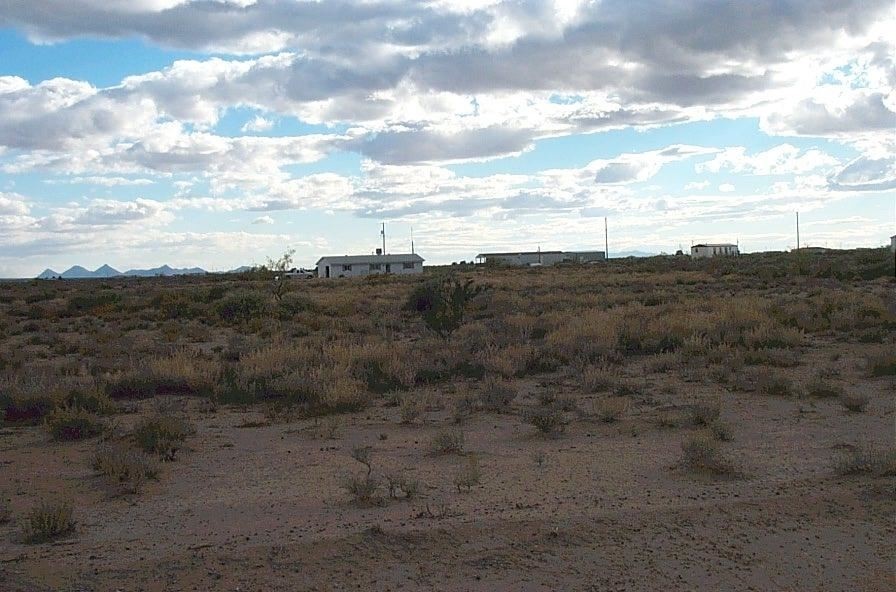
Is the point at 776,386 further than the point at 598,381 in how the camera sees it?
No

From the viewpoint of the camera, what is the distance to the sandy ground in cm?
751

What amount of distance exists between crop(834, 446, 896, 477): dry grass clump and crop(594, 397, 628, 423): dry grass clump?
3.78m

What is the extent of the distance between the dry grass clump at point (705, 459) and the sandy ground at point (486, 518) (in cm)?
23

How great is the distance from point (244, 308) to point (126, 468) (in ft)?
87.3

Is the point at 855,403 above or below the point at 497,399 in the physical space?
below

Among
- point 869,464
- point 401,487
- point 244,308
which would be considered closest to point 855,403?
point 869,464

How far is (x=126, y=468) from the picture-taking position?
10.4m

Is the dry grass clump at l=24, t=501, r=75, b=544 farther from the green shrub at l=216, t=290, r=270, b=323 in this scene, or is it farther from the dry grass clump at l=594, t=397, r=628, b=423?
the green shrub at l=216, t=290, r=270, b=323

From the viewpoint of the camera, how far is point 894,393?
15445 millimetres

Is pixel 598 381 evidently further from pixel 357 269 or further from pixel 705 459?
pixel 357 269

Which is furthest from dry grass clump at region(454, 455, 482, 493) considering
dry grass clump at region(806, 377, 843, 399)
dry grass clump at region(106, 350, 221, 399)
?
dry grass clump at region(106, 350, 221, 399)

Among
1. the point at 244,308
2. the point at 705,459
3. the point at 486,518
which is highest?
the point at 244,308

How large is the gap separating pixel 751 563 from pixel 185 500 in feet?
18.9

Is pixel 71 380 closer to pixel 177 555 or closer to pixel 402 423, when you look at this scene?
pixel 402 423
